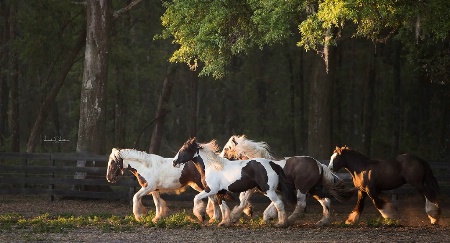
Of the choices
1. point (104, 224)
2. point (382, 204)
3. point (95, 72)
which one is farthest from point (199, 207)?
point (95, 72)

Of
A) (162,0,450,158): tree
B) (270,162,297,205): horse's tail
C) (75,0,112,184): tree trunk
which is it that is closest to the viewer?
(270,162,297,205): horse's tail

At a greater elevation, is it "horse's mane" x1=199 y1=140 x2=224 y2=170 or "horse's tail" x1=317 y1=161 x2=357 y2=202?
"horse's mane" x1=199 y1=140 x2=224 y2=170

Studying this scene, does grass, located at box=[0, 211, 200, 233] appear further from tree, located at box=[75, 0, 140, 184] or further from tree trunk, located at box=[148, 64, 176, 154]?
tree trunk, located at box=[148, 64, 176, 154]

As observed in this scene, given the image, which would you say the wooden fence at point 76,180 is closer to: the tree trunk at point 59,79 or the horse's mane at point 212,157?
the horse's mane at point 212,157

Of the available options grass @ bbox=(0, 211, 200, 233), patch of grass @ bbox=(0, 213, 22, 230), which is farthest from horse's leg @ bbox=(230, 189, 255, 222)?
patch of grass @ bbox=(0, 213, 22, 230)

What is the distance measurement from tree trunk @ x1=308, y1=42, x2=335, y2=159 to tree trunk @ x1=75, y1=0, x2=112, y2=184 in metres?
6.28

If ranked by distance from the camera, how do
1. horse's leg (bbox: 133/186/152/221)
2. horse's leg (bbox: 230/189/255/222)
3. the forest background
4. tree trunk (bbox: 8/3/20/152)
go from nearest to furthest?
horse's leg (bbox: 230/189/255/222) < horse's leg (bbox: 133/186/152/221) < the forest background < tree trunk (bbox: 8/3/20/152)

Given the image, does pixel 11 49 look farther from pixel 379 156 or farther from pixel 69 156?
pixel 379 156

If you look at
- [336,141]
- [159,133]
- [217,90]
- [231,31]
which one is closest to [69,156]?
[231,31]

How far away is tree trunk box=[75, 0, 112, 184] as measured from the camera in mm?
23969

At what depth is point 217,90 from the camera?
58219mm

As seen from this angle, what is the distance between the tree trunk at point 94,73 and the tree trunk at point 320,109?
20.6 feet

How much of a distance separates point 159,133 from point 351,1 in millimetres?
19117

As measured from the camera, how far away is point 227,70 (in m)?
23.2
